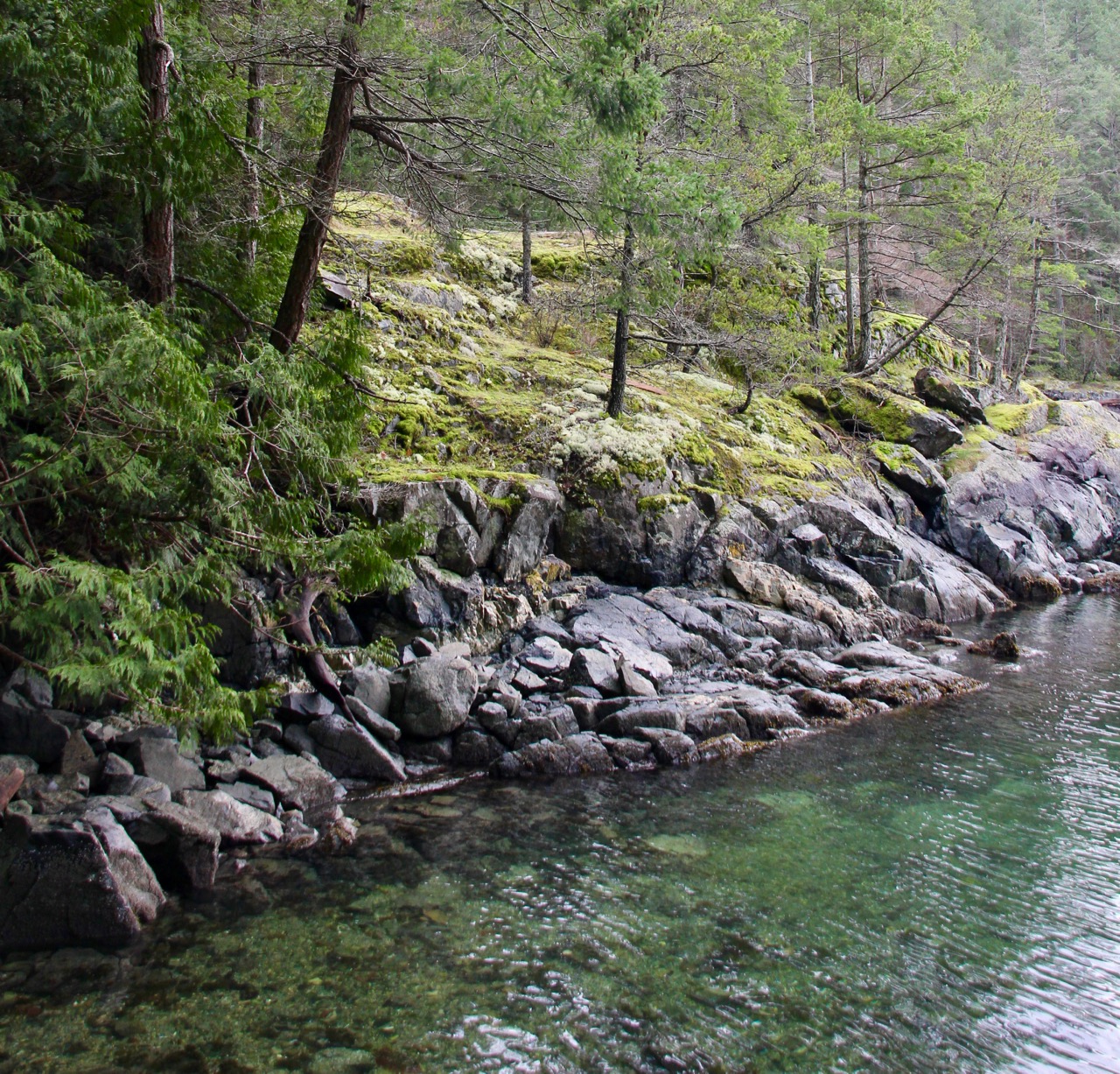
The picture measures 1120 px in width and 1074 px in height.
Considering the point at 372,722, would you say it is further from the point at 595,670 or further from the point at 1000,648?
the point at 1000,648

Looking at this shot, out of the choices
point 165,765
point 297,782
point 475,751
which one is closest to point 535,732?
point 475,751

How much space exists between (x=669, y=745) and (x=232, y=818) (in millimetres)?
5149

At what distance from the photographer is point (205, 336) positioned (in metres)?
8.01

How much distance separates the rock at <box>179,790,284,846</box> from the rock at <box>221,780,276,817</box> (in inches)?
5.4

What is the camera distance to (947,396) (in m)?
25.9

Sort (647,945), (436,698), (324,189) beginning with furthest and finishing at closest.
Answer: (436,698)
(324,189)
(647,945)

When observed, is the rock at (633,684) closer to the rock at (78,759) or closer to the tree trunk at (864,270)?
the rock at (78,759)

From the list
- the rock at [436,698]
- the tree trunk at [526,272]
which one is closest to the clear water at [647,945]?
the rock at [436,698]

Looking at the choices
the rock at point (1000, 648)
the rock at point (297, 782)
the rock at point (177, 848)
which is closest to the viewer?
the rock at point (177, 848)

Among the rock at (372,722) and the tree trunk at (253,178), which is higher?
the tree trunk at (253,178)

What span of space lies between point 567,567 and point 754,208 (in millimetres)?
8776

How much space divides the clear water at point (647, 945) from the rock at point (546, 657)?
218 cm

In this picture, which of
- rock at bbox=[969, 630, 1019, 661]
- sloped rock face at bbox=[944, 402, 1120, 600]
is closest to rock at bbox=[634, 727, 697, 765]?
rock at bbox=[969, 630, 1019, 661]

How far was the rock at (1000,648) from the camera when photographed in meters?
14.9
